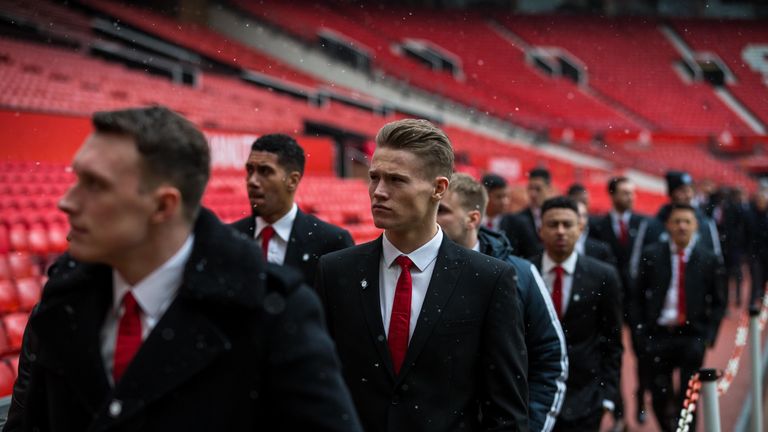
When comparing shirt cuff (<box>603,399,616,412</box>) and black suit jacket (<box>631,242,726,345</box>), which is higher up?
black suit jacket (<box>631,242,726,345</box>)

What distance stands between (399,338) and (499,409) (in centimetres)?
34

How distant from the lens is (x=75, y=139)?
373 inches

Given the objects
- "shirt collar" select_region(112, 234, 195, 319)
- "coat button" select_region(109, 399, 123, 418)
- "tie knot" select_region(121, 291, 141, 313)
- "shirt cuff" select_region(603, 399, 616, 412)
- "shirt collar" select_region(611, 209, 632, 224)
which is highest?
"shirt collar" select_region(611, 209, 632, 224)

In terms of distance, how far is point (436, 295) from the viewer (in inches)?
83.0

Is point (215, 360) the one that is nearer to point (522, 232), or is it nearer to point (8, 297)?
point (8, 297)

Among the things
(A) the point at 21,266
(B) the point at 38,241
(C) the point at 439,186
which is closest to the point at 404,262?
(C) the point at 439,186

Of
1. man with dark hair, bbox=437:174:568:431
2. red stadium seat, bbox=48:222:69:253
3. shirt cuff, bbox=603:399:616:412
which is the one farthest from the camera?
red stadium seat, bbox=48:222:69:253

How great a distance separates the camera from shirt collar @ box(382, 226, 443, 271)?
2.20 m

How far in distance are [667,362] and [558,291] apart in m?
1.62

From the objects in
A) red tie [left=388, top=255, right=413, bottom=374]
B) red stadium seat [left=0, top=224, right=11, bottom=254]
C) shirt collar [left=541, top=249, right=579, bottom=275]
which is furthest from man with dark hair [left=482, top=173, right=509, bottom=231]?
red stadium seat [left=0, top=224, right=11, bottom=254]

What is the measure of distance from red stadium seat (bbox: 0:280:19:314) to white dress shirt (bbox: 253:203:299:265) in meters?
2.07

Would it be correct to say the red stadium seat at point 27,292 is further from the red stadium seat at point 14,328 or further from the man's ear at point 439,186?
A: the man's ear at point 439,186

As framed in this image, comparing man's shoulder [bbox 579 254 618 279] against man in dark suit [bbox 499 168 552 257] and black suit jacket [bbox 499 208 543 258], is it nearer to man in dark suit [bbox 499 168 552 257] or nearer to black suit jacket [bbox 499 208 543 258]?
man in dark suit [bbox 499 168 552 257]

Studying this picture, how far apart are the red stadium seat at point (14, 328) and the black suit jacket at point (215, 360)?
2.85 metres
